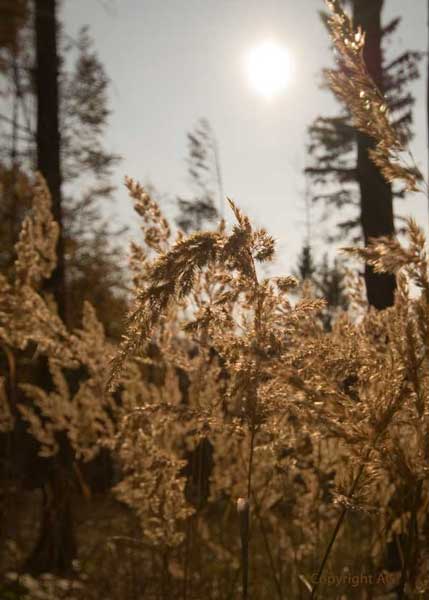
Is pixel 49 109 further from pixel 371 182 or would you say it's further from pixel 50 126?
pixel 371 182

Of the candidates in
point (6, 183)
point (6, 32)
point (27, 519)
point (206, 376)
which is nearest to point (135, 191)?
point (206, 376)

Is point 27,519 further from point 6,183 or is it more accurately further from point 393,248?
point 393,248

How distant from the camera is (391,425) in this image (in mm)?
1331

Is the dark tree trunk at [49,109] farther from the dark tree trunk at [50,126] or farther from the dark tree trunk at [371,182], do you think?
the dark tree trunk at [371,182]

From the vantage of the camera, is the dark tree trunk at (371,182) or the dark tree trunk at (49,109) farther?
the dark tree trunk at (49,109)

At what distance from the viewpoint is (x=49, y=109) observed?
511cm

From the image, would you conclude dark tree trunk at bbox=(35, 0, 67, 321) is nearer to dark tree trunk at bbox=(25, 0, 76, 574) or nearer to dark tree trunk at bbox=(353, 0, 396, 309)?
dark tree trunk at bbox=(25, 0, 76, 574)

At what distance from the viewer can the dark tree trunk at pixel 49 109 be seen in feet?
16.4

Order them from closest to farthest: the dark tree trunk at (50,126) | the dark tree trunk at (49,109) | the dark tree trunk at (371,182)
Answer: the dark tree trunk at (371,182), the dark tree trunk at (50,126), the dark tree trunk at (49,109)

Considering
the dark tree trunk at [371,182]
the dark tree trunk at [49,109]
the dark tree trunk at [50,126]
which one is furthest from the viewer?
the dark tree trunk at [49,109]

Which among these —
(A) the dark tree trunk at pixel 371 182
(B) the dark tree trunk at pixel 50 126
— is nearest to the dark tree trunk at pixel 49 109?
(B) the dark tree trunk at pixel 50 126

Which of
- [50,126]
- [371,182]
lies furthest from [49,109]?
[371,182]

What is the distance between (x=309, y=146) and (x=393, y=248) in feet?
54.8

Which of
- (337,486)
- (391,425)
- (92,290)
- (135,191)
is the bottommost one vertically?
(337,486)
